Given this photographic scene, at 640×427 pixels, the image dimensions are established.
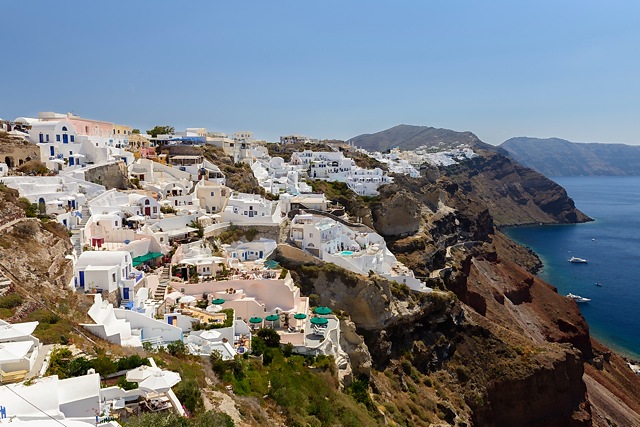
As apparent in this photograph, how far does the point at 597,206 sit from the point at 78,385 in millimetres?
202415

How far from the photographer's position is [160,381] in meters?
13.0

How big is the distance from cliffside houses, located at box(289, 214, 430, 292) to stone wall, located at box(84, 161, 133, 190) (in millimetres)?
15188

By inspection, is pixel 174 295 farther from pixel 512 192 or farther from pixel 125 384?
pixel 512 192

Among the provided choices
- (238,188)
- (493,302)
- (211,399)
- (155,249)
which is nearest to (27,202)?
(155,249)

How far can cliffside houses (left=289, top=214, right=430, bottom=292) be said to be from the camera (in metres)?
35.9

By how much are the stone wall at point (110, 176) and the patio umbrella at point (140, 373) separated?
1037 inches

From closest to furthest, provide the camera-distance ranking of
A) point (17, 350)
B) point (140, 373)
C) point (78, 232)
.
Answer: point (17, 350), point (140, 373), point (78, 232)

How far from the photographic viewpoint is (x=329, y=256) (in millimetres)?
35625

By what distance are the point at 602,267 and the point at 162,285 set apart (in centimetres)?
8790

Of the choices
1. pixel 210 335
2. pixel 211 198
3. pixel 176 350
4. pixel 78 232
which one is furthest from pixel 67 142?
pixel 176 350

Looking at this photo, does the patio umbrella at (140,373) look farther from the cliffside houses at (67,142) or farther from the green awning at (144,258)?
the cliffside houses at (67,142)

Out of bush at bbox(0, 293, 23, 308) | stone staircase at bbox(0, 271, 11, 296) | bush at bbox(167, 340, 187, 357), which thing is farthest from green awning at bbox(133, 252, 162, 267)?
bush at bbox(0, 293, 23, 308)

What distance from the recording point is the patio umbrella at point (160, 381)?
41.8 feet

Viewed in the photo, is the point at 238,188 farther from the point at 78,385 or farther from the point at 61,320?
the point at 78,385
